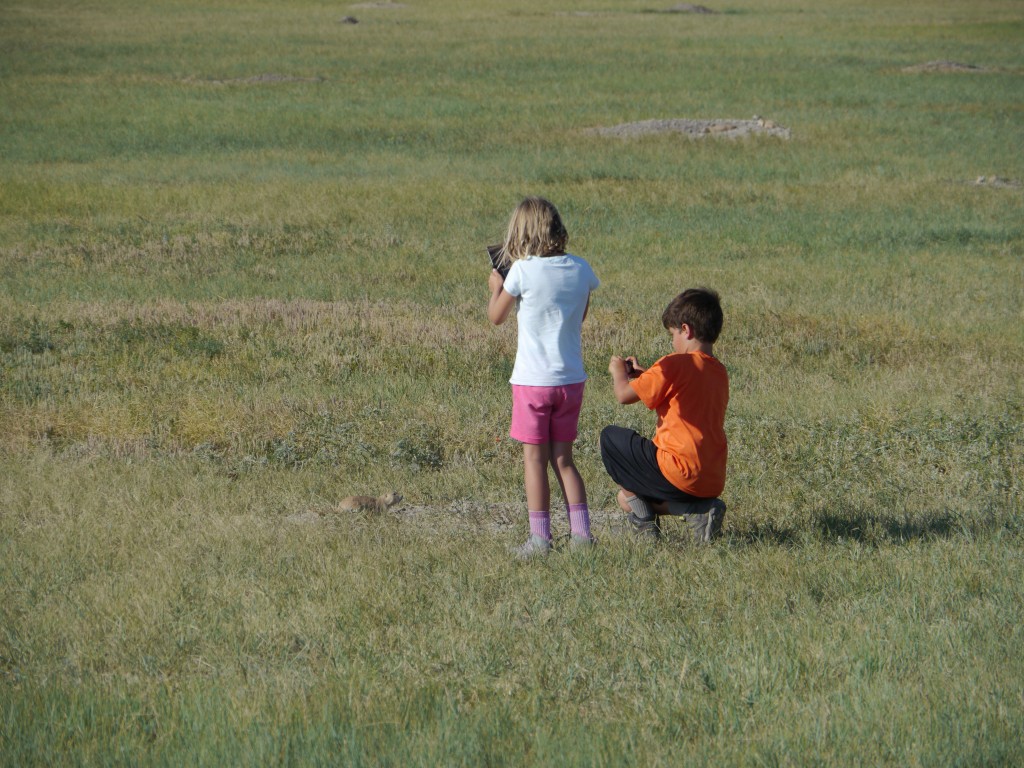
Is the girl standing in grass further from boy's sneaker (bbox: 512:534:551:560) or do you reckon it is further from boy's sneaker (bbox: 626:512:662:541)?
boy's sneaker (bbox: 626:512:662:541)

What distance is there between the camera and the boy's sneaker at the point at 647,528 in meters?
5.92

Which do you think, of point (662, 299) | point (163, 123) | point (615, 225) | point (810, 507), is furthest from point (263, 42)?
point (810, 507)

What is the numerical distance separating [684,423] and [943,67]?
41.6m

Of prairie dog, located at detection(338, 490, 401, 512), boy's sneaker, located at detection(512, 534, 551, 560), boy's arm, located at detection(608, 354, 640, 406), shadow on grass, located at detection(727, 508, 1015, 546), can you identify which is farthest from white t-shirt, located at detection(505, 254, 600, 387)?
prairie dog, located at detection(338, 490, 401, 512)

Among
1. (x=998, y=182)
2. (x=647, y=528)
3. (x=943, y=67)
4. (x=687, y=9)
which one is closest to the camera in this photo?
(x=647, y=528)

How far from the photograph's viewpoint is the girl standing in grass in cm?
553

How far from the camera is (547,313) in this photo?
5.54 meters

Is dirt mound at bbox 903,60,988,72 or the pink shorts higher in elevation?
dirt mound at bbox 903,60,988,72

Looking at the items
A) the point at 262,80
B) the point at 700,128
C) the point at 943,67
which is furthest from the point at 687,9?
the point at 700,128

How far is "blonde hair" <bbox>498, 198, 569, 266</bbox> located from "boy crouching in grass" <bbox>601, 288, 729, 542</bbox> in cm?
63

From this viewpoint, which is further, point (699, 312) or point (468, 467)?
point (468, 467)

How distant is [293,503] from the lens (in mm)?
6801

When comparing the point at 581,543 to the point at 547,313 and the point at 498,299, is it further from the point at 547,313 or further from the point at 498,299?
the point at 498,299

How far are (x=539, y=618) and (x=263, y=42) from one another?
162 ft
